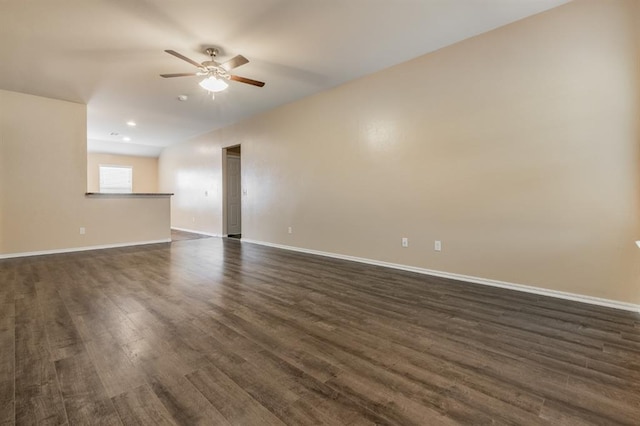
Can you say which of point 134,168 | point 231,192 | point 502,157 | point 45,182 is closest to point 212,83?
point 502,157

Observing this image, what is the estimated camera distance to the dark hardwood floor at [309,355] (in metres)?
1.30

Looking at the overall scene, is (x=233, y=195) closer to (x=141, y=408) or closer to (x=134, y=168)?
(x=134, y=168)

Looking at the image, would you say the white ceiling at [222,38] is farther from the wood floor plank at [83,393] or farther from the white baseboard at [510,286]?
the wood floor plank at [83,393]

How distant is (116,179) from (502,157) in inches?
418

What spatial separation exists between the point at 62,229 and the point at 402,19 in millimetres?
6228

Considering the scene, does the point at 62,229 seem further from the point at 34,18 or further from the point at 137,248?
the point at 34,18

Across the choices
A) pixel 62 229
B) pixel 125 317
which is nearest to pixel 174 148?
pixel 62 229

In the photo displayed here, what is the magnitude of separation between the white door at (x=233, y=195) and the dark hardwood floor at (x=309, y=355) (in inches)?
167

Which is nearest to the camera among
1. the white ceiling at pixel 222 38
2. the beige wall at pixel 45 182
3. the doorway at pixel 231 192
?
the white ceiling at pixel 222 38

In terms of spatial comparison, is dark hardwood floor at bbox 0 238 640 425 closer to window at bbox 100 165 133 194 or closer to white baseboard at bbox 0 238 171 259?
white baseboard at bbox 0 238 171 259

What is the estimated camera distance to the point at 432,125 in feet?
11.8

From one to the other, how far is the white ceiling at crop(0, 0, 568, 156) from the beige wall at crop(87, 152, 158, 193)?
4.88 m

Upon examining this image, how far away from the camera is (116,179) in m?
9.49

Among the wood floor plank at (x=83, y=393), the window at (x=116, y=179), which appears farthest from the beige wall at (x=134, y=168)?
the wood floor plank at (x=83, y=393)
